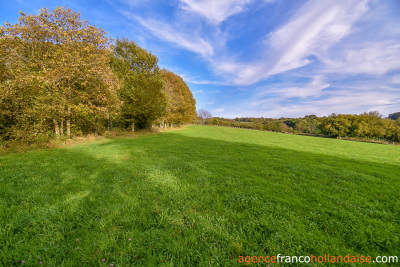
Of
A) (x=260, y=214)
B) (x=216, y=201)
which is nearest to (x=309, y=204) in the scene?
(x=260, y=214)

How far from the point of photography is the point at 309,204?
404cm

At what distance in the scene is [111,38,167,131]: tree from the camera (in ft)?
65.8

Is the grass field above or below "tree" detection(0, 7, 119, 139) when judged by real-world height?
below

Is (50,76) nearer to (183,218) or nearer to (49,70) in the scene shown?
(49,70)

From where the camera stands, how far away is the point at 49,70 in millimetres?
10883

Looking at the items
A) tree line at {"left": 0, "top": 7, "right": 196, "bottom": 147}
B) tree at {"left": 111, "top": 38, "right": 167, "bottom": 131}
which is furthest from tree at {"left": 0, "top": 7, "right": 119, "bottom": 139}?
tree at {"left": 111, "top": 38, "right": 167, "bottom": 131}

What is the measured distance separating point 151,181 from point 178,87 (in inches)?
1368

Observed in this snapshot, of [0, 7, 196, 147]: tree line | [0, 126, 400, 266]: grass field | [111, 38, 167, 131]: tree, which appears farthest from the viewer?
[111, 38, 167, 131]: tree

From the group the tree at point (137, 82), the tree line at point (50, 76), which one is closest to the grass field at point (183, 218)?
the tree line at point (50, 76)

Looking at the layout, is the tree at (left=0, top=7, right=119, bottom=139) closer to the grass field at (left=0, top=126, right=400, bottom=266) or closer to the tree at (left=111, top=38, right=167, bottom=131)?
the tree at (left=111, top=38, right=167, bottom=131)

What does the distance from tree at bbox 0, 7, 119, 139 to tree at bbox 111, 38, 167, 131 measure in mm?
5749

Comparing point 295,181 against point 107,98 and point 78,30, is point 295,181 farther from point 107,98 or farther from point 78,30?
point 78,30

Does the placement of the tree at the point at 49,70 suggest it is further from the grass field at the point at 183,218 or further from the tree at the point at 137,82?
the grass field at the point at 183,218

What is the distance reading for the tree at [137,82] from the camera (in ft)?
65.8
